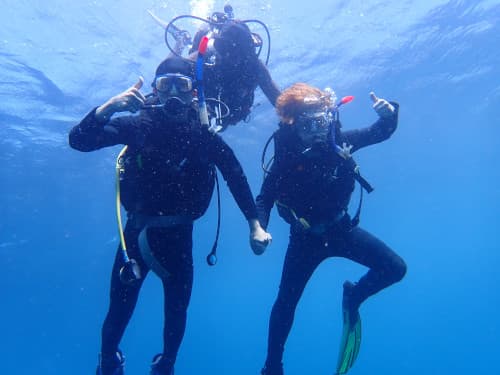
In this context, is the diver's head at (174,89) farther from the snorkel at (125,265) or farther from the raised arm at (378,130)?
the raised arm at (378,130)

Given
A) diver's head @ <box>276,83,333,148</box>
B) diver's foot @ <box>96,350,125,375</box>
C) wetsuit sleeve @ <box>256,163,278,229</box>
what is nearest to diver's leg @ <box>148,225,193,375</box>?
diver's foot @ <box>96,350,125,375</box>

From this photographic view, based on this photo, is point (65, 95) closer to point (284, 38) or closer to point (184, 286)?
point (284, 38)

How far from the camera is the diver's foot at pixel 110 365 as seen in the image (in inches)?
205

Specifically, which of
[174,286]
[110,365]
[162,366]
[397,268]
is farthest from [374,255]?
[110,365]

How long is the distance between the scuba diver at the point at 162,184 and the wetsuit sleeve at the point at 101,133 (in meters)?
0.01

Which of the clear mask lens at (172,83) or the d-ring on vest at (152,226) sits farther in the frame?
the d-ring on vest at (152,226)

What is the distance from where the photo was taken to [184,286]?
17.4ft

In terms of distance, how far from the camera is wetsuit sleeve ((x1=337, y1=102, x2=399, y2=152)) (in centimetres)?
616

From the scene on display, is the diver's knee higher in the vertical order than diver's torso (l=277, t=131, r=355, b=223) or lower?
lower

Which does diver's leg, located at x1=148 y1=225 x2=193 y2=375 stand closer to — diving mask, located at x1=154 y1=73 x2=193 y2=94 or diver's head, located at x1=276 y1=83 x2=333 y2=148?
diving mask, located at x1=154 y1=73 x2=193 y2=94

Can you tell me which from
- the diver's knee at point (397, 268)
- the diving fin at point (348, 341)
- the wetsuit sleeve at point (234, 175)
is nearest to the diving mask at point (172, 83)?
Result: the wetsuit sleeve at point (234, 175)

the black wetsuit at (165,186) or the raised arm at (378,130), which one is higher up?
the raised arm at (378,130)

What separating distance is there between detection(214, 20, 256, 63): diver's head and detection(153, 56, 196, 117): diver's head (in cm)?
169

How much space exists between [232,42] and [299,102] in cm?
167
